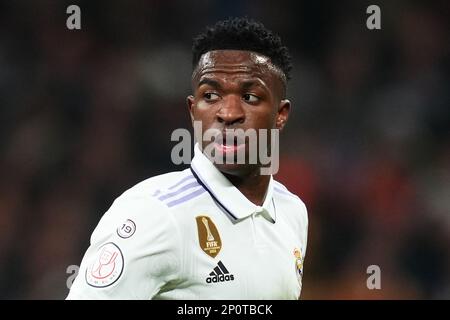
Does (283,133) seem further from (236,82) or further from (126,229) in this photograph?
(126,229)

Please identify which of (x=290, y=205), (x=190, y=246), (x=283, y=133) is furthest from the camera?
(x=283, y=133)

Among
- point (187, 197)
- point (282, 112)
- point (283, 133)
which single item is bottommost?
point (187, 197)

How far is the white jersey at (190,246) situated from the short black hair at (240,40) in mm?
337

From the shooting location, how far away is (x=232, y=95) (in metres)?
2.46

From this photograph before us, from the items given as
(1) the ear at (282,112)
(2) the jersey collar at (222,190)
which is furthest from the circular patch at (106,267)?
(1) the ear at (282,112)

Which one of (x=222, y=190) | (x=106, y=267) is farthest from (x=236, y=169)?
(x=106, y=267)

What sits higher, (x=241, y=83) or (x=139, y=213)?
(x=241, y=83)

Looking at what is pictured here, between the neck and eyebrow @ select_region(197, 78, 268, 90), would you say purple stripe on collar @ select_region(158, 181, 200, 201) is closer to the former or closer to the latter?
the neck

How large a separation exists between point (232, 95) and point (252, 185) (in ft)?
1.06

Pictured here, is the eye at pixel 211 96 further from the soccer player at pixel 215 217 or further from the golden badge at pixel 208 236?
the golden badge at pixel 208 236

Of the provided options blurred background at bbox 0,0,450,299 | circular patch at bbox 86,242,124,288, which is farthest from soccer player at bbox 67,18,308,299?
blurred background at bbox 0,0,450,299
